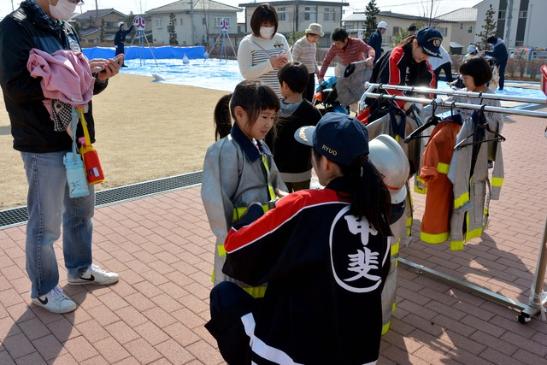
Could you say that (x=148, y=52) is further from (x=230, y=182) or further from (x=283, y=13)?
(x=230, y=182)

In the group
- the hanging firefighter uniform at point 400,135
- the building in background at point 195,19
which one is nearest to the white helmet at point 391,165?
the hanging firefighter uniform at point 400,135

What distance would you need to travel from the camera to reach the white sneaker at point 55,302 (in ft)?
10.7

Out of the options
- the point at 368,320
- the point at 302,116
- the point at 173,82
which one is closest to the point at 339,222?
the point at 368,320

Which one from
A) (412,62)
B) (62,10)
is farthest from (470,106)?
(62,10)

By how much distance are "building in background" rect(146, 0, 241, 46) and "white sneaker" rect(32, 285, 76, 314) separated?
174ft

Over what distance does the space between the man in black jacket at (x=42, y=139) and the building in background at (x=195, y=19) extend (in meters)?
52.6

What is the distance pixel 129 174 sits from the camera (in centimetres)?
645

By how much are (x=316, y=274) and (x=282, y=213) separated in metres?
0.25

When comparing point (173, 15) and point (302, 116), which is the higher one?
point (173, 15)

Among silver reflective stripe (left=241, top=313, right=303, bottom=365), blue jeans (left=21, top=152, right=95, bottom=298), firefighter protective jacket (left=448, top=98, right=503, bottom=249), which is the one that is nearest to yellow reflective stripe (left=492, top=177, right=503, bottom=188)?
firefighter protective jacket (left=448, top=98, right=503, bottom=249)

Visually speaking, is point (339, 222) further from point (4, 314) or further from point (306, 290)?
point (4, 314)

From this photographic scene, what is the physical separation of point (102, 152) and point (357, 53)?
438 centimetres

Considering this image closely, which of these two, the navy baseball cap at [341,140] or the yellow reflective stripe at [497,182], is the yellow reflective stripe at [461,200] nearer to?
the yellow reflective stripe at [497,182]

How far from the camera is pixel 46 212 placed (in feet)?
10.3
